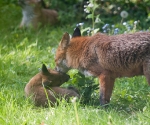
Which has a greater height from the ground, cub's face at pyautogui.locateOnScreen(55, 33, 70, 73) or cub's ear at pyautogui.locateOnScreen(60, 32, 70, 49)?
cub's ear at pyautogui.locateOnScreen(60, 32, 70, 49)

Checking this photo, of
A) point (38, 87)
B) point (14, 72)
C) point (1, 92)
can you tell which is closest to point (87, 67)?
point (38, 87)

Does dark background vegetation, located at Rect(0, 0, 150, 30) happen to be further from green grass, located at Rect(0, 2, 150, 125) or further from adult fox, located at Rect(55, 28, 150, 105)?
adult fox, located at Rect(55, 28, 150, 105)

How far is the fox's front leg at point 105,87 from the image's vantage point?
6309mm

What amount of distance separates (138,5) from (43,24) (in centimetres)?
283

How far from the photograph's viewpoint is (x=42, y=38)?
1123 cm

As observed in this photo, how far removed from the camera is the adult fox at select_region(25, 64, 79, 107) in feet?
21.1

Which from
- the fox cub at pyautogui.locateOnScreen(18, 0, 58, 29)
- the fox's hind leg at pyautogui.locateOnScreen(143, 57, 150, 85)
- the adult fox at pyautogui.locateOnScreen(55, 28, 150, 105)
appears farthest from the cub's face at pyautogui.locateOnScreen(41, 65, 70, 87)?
the fox cub at pyautogui.locateOnScreen(18, 0, 58, 29)

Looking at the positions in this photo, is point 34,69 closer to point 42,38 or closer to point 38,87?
point 38,87

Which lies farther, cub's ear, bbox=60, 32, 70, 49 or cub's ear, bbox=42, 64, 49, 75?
A: cub's ear, bbox=60, 32, 70, 49

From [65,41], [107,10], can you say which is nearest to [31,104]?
[65,41]

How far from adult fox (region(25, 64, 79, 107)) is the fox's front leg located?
1.55 feet

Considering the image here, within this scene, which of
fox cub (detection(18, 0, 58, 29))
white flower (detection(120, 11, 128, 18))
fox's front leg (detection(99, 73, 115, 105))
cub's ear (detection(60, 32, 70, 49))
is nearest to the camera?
fox's front leg (detection(99, 73, 115, 105))

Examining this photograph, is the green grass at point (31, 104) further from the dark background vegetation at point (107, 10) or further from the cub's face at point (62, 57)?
the dark background vegetation at point (107, 10)

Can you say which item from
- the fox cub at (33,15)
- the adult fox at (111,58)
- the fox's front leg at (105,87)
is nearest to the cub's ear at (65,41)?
the adult fox at (111,58)
